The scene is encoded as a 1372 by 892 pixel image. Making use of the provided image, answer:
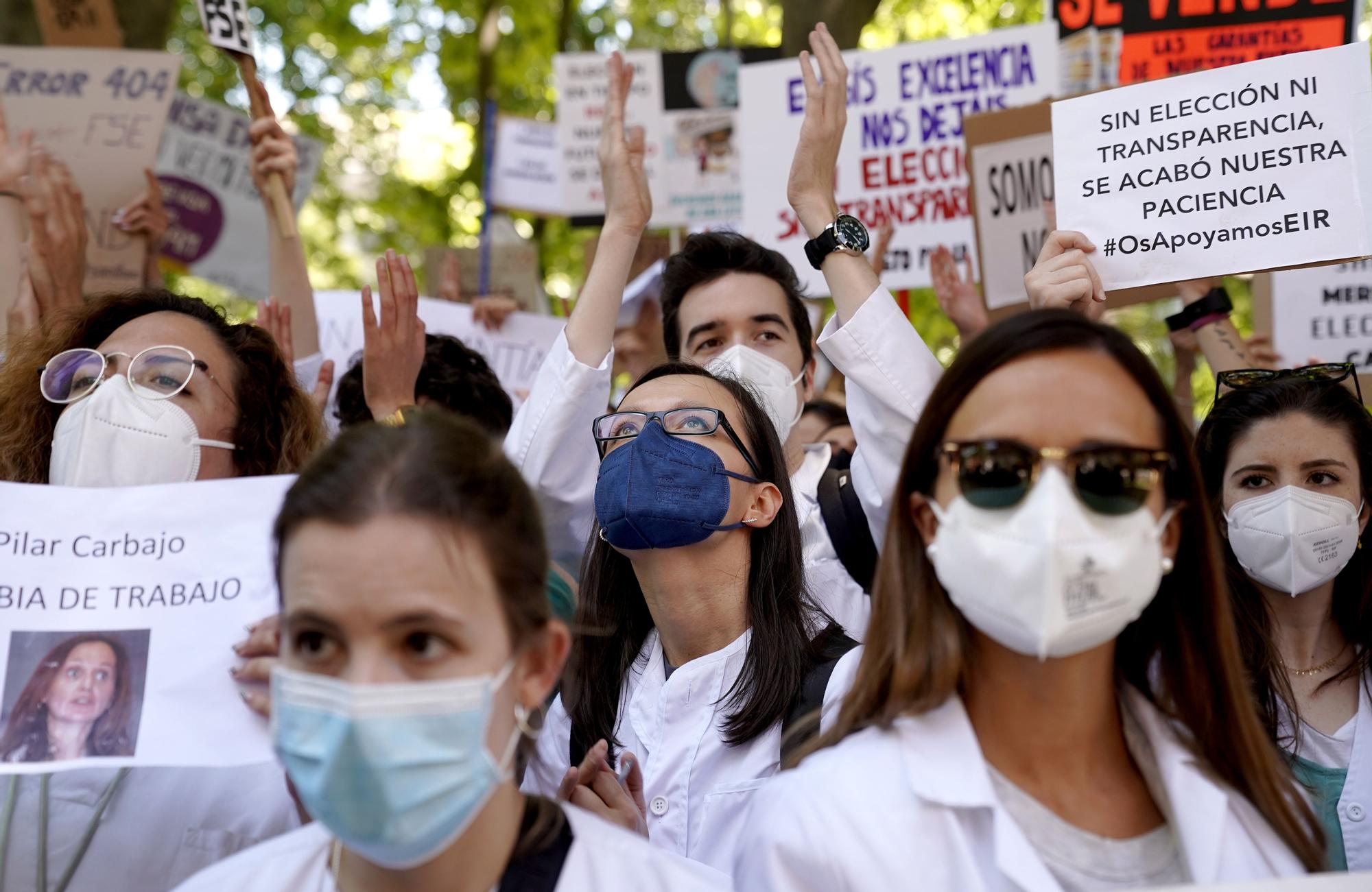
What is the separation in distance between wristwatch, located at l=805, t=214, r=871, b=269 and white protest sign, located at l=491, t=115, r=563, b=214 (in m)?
6.12

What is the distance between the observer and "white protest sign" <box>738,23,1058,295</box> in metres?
6.21

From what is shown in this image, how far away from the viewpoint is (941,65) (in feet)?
21.1

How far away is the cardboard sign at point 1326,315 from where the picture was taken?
602 cm

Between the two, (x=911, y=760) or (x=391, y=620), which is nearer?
(x=391, y=620)

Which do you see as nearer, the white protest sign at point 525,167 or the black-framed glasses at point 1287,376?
the black-framed glasses at point 1287,376

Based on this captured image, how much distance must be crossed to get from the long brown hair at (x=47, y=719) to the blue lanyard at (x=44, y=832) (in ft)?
0.61

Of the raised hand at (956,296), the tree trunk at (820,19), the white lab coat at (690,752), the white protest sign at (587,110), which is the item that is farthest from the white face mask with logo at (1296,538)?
the tree trunk at (820,19)

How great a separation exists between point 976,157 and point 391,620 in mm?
3775

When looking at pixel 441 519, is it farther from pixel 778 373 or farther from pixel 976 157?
pixel 976 157

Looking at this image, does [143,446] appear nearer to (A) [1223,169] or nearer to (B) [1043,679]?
(B) [1043,679]

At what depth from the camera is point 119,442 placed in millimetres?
2842

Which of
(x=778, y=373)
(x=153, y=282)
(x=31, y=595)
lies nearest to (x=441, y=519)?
(x=31, y=595)

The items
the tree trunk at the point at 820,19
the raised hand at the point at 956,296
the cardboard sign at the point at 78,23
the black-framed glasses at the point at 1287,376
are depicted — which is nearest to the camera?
the black-framed glasses at the point at 1287,376

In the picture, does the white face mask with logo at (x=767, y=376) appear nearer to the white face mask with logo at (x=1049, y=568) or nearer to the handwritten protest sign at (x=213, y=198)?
the white face mask with logo at (x=1049, y=568)
